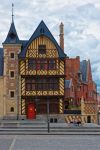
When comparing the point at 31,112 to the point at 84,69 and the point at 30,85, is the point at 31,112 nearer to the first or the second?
the point at 30,85

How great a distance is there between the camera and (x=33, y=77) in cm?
6253

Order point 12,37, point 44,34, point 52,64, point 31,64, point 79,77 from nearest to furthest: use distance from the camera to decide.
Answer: point 31,64
point 52,64
point 44,34
point 12,37
point 79,77

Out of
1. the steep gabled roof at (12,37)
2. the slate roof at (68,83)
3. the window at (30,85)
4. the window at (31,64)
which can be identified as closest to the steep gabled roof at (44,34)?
the window at (31,64)

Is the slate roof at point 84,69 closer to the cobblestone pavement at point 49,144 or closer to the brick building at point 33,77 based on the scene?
the brick building at point 33,77

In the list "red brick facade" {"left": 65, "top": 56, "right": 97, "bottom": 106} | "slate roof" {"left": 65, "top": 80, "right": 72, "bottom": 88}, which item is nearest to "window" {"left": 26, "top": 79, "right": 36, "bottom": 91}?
"slate roof" {"left": 65, "top": 80, "right": 72, "bottom": 88}

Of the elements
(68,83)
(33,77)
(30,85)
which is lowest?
(30,85)

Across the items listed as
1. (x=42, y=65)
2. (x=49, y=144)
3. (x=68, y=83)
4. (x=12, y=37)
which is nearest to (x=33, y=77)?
(x=42, y=65)

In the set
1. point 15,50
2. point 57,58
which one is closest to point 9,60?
point 15,50

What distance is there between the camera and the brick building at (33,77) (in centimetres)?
6241

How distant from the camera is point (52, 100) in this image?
6234 cm

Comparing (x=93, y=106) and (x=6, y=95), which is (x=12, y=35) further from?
(x=93, y=106)

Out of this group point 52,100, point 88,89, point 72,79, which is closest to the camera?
point 52,100

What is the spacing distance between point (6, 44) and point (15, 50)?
1.43 m

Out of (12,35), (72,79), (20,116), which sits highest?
(12,35)
